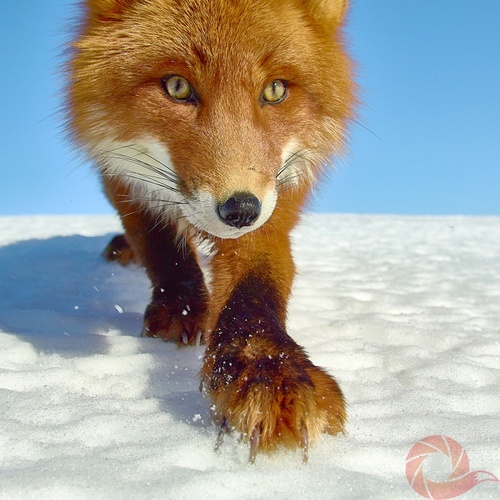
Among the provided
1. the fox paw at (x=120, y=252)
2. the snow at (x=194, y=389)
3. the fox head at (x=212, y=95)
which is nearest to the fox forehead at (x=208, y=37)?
the fox head at (x=212, y=95)

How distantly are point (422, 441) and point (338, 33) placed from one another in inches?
87.8

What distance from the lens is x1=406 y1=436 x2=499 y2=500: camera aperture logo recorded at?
5.23 feet

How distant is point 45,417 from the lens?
6.58 feet

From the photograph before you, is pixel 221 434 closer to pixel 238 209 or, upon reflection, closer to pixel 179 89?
pixel 238 209

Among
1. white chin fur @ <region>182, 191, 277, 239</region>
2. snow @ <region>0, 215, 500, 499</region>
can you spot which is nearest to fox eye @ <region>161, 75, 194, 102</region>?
white chin fur @ <region>182, 191, 277, 239</region>

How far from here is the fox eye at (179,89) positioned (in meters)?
2.43

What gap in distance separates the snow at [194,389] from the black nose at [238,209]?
2.33 feet

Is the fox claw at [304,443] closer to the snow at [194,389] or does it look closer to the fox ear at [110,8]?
the snow at [194,389]

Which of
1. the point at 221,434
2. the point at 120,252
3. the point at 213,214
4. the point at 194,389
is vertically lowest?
the point at 120,252

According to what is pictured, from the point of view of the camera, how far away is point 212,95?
7.83 feet

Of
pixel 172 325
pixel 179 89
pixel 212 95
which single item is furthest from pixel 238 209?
pixel 172 325

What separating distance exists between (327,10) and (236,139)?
1.14 metres

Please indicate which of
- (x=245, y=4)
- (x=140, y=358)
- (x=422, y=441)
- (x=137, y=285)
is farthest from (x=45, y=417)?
(x=137, y=285)

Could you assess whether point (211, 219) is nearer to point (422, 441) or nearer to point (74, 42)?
point (422, 441)
